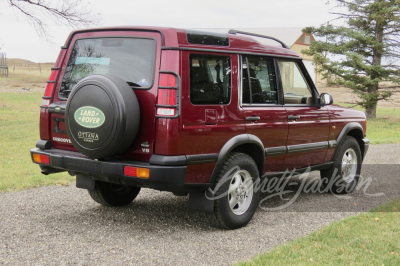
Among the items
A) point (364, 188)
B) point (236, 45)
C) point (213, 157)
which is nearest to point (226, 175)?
point (213, 157)

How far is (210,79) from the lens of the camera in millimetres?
4664

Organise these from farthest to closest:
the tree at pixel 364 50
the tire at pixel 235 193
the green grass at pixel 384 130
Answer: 1. the tree at pixel 364 50
2. the green grass at pixel 384 130
3. the tire at pixel 235 193

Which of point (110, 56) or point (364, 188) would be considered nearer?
point (110, 56)

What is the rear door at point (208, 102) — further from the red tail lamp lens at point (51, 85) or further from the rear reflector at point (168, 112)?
the red tail lamp lens at point (51, 85)

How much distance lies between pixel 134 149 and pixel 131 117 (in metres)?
0.36

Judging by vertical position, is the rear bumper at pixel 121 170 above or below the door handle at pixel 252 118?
below

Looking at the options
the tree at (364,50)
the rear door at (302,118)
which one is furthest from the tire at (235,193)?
the tree at (364,50)

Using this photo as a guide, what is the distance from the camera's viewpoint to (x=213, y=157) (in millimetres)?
4613

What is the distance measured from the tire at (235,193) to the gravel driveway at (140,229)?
14 centimetres

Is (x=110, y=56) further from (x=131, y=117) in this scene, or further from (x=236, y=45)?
(x=236, y=45)

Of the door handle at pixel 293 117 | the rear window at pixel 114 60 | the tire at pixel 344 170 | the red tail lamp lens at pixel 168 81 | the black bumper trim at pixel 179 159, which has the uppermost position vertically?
the rear window at pixel 114 60

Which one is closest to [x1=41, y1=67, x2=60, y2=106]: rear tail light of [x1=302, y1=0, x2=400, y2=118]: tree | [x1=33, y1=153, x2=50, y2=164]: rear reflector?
[x1=33, y1=153, x2=50, y2=164]: rear reflector

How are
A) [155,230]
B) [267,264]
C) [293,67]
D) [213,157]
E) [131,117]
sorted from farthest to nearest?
[293,67] → [155,230] → [213,157] → [131,117] → [267,264]

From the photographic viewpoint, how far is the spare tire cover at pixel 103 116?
4.16 meters
